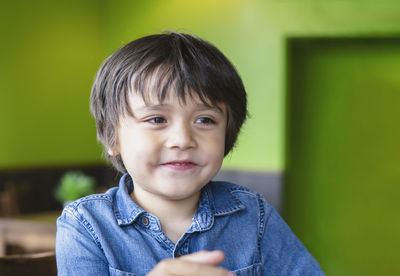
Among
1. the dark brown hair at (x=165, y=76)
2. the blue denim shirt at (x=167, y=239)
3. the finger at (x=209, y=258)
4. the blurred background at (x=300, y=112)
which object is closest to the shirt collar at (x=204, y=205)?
the blue denim shirt at (x=167, y=239)

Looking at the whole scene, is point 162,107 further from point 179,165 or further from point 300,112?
point 300,112

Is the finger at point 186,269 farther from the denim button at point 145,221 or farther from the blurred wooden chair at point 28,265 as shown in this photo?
the blurred wooden chair at point 28,265

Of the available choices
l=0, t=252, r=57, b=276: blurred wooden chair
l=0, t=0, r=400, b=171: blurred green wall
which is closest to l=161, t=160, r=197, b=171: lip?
l=0, t=252, r=57, b=276: blurred wooden chair

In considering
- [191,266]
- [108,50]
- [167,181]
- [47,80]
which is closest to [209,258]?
[191,266]

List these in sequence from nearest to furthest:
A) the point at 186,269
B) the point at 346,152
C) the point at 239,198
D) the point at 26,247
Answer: the point at 186,269 < the point at 239,198 < the point at 26,247 < the point at 346,152

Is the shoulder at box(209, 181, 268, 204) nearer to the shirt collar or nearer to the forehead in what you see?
the shirt collar

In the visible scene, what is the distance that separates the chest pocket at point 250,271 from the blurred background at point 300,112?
10.6ft

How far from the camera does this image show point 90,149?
5531 mm

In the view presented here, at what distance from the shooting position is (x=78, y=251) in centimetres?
99

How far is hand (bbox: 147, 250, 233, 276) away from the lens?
0.83m

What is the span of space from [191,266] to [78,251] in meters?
0.26

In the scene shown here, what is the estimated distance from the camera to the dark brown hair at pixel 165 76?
3.36 feet

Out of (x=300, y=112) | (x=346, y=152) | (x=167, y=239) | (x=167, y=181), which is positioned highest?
(x=167, y=181)

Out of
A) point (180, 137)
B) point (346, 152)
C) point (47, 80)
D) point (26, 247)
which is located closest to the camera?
point (180, 137)
